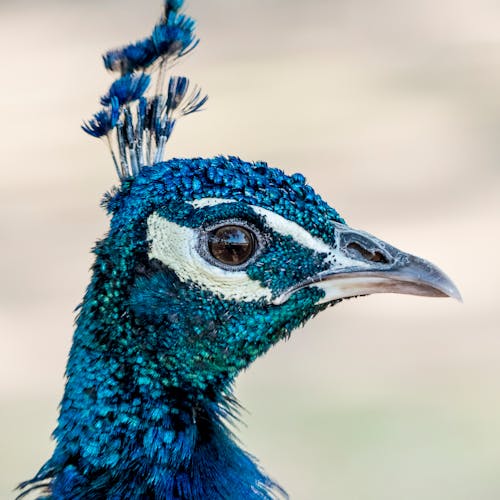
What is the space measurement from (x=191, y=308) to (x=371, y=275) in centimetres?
29

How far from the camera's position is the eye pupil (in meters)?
1.92

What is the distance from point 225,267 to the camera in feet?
6.31

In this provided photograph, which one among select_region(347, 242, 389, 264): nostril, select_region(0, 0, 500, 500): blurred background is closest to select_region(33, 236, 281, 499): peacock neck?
select_region(347, 242, 389, 264): nostril

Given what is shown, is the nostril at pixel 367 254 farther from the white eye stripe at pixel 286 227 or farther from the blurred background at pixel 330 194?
the blurred background at pixel 330 194

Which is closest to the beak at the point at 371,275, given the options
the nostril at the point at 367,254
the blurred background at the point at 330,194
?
the nostril at the point at 367,254

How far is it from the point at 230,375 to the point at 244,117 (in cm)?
472

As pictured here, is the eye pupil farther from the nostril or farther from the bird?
the nostril

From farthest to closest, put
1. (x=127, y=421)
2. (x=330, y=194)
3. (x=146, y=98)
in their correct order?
(x=330, y=194) → (x=146, y=98) → (x=127, y=421)

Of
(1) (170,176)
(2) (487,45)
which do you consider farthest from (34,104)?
(1) (170,176)

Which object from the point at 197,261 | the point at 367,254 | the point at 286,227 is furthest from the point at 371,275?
the point at 197,261

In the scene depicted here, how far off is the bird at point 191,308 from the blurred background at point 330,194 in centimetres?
209

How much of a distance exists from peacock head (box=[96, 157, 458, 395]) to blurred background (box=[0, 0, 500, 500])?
6.89ft

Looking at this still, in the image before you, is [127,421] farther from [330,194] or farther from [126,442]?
[330,194]

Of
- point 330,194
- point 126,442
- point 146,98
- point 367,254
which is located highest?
point 330,194
